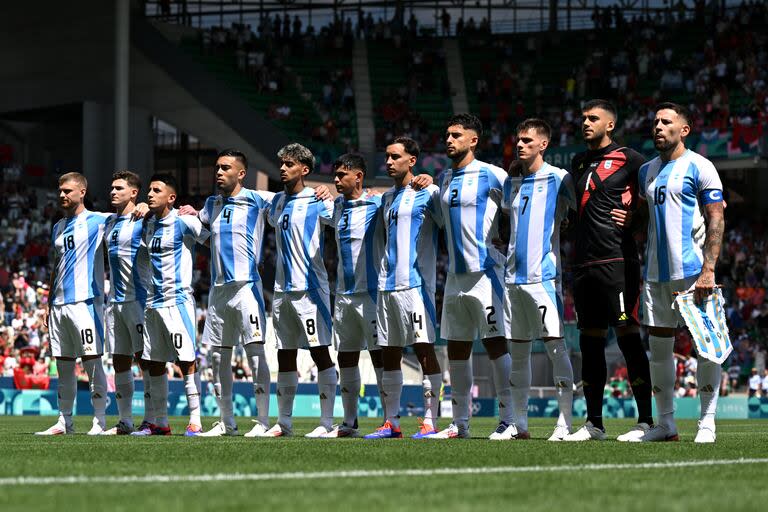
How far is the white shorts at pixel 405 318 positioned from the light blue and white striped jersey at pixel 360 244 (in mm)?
408

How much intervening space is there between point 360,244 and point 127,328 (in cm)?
251

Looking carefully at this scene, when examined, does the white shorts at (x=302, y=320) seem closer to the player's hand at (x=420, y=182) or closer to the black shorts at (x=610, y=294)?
the player's hand at (x=420, y=182)

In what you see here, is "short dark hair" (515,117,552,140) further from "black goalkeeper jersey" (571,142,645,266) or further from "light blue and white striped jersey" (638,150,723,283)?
"light blue and white striped jersey" (638,150,723,283)

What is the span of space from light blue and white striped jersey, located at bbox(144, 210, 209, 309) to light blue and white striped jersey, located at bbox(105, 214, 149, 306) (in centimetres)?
13

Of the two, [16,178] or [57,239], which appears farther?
[16,178]

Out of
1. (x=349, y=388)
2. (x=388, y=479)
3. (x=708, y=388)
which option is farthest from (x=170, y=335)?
(x=388, y=479)

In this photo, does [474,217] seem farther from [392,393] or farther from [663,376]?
[663,376]

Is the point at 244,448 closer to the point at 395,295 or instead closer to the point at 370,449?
the point at 370,449

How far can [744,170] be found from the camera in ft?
131

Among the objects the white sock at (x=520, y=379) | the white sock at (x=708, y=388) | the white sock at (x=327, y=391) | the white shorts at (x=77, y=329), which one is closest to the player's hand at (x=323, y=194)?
the white sock at (x=327, y=391)

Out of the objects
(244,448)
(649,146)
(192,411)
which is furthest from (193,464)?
(649,146)

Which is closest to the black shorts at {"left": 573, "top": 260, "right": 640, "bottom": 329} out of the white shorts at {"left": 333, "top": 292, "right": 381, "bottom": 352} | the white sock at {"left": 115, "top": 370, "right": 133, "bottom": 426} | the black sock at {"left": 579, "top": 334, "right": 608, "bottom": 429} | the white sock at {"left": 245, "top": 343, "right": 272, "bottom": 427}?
the black sock at {"left": 579, "top": 334, "right": 608, "bottom": 429}

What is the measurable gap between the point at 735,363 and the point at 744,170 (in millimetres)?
12228

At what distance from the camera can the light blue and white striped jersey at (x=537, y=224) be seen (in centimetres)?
988
